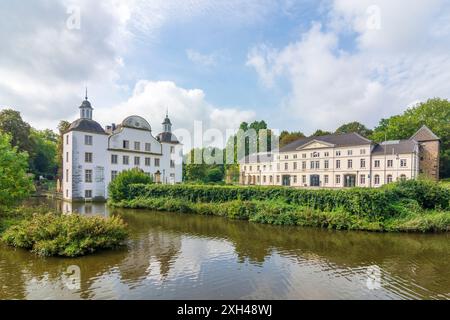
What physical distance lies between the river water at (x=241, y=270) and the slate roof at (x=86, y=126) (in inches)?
901

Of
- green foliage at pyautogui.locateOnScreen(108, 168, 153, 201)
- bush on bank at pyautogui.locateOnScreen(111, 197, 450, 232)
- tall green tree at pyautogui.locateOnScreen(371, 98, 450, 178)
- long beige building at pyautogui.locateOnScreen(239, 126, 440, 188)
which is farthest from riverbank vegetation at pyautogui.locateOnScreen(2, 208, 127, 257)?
tall green tree at pyautogui.locateOnScreen(371, 98, 450, 178)

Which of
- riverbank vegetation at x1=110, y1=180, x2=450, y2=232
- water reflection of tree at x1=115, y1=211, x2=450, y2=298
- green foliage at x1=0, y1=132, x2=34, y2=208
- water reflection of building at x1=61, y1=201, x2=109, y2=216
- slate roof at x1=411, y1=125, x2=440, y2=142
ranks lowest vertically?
water reflection of building at x1=61, y1=201, x2=109, y2=216

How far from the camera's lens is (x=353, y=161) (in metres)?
45.8

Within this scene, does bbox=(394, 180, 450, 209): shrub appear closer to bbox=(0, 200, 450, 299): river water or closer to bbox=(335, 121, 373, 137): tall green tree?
bbox=(0, 200, 450, 299): river water

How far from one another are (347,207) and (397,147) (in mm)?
31911

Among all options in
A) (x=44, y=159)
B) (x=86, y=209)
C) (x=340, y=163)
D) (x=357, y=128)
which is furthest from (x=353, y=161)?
(x=44, y=159)

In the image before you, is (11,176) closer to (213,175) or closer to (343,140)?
(213,175)

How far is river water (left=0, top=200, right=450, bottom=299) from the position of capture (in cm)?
707

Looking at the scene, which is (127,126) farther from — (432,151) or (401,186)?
(432,151)

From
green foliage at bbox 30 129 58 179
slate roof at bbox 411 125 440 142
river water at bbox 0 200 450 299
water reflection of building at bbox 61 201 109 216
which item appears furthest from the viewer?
green foliage at bbox 30 129 58 179

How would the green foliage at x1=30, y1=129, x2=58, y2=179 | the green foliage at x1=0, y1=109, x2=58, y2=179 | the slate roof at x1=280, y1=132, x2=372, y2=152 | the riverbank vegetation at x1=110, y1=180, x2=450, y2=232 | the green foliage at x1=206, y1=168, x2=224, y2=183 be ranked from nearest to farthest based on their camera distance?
1. the riverbank vegetation at x1=110, y1=180, x2=450, y2=232
2. the green foliage at x1=0, y1=109, x2=58, y2=179
3. the slate roof at x1=280, y1=132, x2=372, y2=152
4. the green foliage at x1=206, y1=168, x2=224, y2=183
5. the green foliage at x1=30, y1=129, x2=58, y2=179

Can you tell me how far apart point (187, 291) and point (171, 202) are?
1703 centimetres

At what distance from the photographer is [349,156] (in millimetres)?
46094
